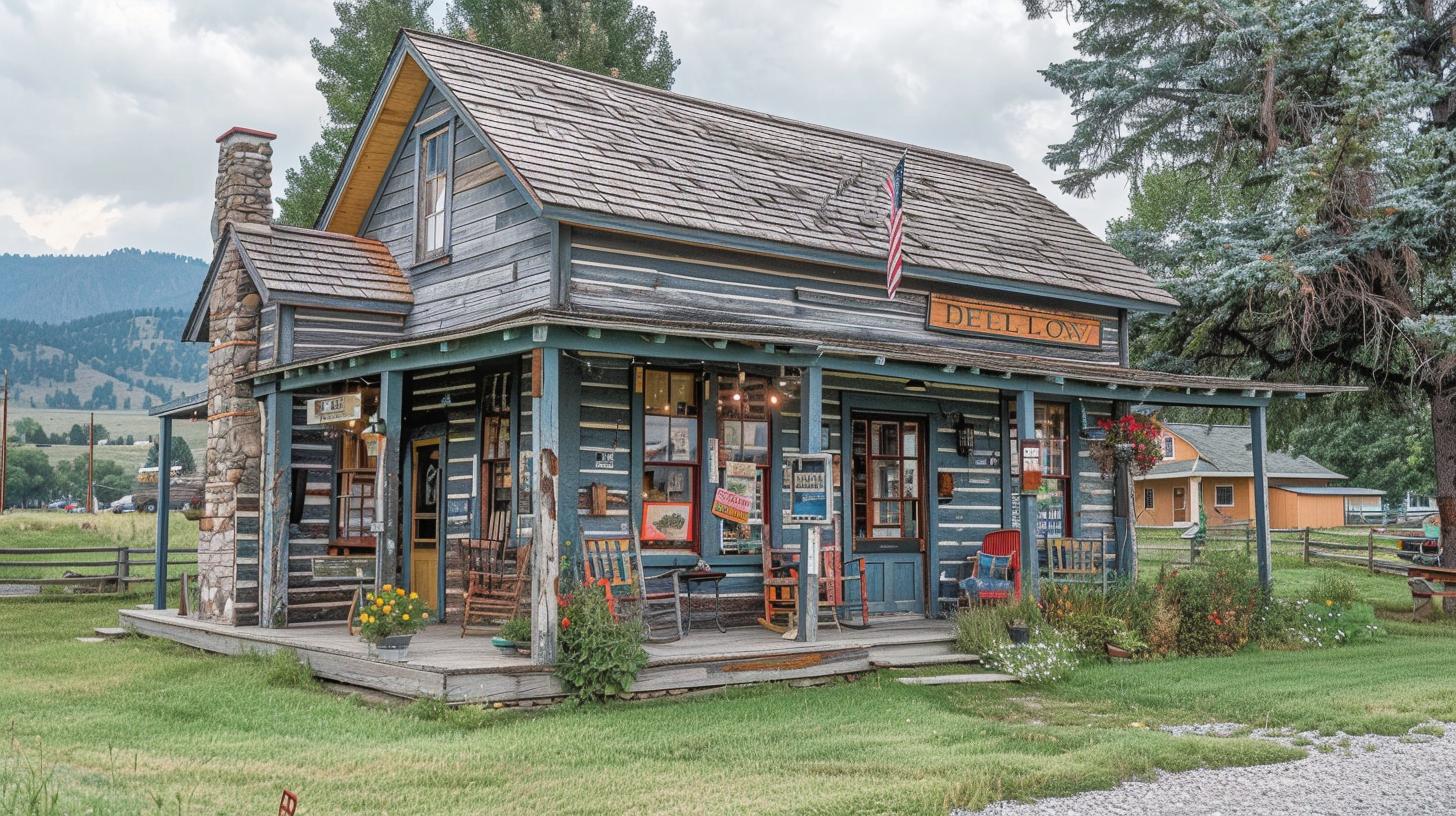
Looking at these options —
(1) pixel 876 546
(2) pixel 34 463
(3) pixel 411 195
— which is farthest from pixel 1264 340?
(2) pixel 34 463

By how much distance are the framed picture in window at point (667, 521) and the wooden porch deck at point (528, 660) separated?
0.99 metres

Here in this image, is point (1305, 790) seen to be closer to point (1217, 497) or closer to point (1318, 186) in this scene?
point (1318, 186)

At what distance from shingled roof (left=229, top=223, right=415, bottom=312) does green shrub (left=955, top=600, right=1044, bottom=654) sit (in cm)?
717

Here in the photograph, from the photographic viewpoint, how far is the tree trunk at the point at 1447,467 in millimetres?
18625

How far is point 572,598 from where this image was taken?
10.4m

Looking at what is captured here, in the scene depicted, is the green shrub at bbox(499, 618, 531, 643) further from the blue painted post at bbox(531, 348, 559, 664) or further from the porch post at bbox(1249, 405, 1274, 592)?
the porch post at bbox(1249, 405, 1274, 592)

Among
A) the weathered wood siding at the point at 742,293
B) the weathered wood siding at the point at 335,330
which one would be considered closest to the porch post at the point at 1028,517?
the weathered wood siding at the point at 742,293

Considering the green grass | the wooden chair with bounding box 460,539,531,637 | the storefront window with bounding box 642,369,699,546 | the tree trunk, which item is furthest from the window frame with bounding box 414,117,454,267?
the tree trunk

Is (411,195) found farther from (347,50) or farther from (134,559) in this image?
(134,559)

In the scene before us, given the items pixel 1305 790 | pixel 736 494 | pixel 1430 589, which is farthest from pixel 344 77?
pixel 1305 790

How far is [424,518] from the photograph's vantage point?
47.0 feet

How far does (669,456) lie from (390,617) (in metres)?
3.53

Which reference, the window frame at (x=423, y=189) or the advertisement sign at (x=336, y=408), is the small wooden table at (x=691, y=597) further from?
the window frame at (x=423, y=189)

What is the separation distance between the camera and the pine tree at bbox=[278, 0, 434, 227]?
85.5 ft
